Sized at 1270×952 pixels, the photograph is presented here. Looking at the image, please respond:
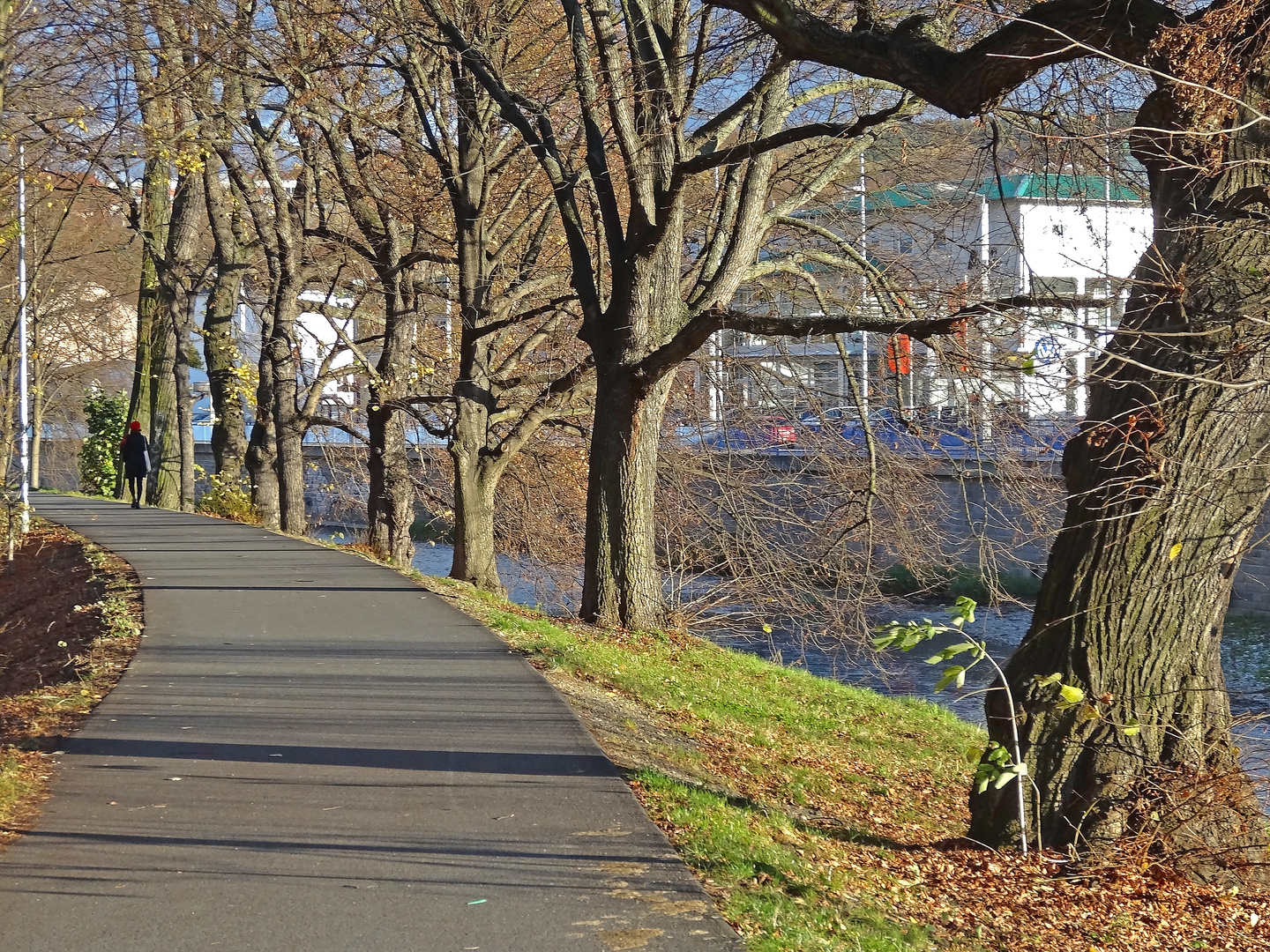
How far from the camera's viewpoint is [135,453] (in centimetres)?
2364

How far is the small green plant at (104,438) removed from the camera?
1358 inches

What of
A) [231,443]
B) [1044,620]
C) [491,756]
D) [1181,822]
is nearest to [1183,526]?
[1044,620]

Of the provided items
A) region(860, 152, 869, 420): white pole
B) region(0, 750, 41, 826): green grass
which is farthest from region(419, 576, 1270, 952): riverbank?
region(860, 152, 869, 420): white pole

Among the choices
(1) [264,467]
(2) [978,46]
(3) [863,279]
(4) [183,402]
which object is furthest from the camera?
(4) [183,402]

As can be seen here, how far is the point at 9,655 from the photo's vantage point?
12.2m

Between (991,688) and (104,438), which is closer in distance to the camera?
(991,688)

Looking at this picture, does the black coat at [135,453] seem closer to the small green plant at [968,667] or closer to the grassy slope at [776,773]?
the grassy slope at [776,773]

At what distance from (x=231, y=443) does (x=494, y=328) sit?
406 inches

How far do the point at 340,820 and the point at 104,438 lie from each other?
32106 mm

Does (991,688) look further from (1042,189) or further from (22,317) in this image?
(22,317)

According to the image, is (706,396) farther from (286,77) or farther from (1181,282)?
(1181,282)

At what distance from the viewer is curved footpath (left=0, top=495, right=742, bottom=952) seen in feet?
15.5

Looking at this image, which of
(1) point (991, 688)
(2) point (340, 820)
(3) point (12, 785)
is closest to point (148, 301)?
(3) point (12, 785)

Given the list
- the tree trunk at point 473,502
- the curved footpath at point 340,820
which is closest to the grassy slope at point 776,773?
the curved footpath at point 340,820
